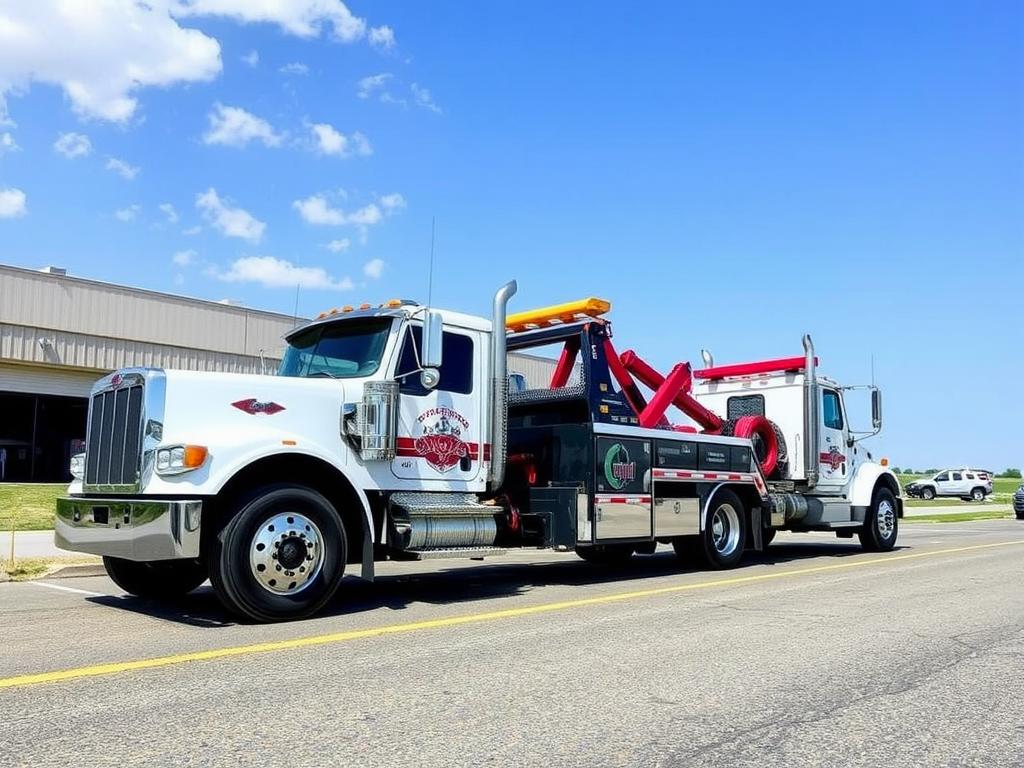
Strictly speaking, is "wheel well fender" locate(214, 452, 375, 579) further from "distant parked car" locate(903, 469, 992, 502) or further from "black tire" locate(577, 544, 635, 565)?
"distant parked car" locate(903, 469, 992, 502)

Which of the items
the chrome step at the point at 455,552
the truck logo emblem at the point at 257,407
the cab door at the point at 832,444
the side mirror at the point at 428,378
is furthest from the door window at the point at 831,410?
the truck logo emblem at the point at 257,407

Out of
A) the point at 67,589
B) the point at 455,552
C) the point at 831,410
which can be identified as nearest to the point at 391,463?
the point at 455,552

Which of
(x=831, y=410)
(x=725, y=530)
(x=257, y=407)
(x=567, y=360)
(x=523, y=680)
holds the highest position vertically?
(x=567, y=360)

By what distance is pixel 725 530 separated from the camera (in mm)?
12312

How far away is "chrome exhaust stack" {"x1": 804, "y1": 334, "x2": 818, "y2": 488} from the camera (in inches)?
569

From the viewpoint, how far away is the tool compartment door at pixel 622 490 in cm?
1005

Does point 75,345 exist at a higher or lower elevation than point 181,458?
higher

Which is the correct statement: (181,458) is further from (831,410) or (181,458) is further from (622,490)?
(831,410)

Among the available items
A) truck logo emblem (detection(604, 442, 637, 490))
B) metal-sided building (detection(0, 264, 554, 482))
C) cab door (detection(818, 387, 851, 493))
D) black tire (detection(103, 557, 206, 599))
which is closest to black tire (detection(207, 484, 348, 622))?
black tire (detection(103, 557, 206, 599))

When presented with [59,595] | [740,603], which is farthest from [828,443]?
[59,595]

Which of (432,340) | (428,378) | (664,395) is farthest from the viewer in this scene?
(664,395)

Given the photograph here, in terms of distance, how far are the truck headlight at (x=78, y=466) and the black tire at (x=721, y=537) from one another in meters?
6.98

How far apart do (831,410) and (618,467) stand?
20.9ft

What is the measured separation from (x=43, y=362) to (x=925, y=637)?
94.9ft
